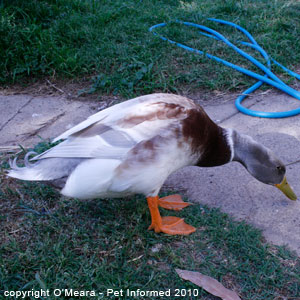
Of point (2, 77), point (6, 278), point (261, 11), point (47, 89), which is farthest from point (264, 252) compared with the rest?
point (261, 11)

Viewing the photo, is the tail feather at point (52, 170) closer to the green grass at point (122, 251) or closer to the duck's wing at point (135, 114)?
the duck's wing at point (135, 114)

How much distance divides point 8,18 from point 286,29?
11.2ft

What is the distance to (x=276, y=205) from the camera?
9.05ft

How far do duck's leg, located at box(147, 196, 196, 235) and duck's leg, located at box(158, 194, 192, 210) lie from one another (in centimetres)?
17

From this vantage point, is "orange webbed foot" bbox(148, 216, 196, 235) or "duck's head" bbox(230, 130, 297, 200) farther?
"duck's head" bbox(230, 130, 297, 200)

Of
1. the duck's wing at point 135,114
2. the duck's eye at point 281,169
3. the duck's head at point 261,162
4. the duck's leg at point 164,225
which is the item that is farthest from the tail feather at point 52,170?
the duck's eye at point 281,169

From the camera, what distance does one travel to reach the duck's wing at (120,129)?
230cm

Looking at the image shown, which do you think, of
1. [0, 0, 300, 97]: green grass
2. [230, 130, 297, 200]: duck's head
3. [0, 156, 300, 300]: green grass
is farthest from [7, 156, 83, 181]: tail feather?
[0, 0, 300, 97]: green grass

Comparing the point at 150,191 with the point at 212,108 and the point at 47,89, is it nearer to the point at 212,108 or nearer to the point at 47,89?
the point at 212,108

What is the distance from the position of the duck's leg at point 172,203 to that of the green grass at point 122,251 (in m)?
0.04

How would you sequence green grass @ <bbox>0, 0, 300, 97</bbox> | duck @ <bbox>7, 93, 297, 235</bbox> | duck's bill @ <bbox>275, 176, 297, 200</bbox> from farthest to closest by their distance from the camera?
green grass @ <bbox>0, 0, 300, 97</bbox>, duck's bill @ <bbox>275, 176, 297, 200</bbox>, duck @ <bbox>7, 93, 297, 235</bbox>

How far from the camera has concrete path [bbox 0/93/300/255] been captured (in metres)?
2.66

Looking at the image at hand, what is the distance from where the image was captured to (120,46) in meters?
4.58

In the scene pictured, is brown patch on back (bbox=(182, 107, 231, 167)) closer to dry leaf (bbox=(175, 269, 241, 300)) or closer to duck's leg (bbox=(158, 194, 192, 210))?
duck's leg (bbox=(158, 194, 192, 210))
